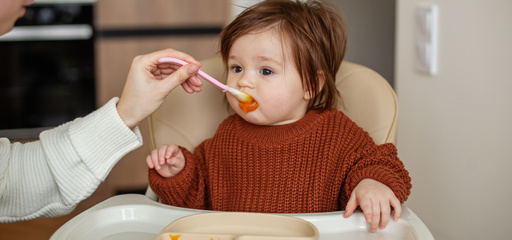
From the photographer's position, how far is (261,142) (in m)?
1.20

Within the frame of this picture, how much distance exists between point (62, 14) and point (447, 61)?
1.91m

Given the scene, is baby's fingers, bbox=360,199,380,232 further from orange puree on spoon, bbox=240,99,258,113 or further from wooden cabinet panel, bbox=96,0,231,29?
wooden cabinet panel, bbox=96,0,231,29

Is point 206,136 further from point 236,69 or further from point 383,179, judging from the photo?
point 383,179

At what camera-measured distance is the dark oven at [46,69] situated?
2725mm

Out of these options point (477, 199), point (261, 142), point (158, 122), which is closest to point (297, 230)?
point (261, 142)

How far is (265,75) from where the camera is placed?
118 centimetres

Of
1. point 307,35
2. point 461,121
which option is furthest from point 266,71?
point 461,121

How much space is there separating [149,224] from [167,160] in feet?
0.52

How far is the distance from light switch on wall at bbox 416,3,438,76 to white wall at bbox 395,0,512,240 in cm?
2

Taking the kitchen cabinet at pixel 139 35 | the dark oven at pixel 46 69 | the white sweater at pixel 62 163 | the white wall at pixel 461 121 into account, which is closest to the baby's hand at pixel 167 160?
the white sweater at pixel 62 163

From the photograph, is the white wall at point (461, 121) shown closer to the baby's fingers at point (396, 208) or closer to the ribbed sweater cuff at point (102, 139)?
the baby's fingers at point (396, 208)

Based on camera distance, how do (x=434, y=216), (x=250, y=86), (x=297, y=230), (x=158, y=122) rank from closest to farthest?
(x=297, y=230)
(x=250, y=86)
(x=158, y=122)
(x=434, y=216)

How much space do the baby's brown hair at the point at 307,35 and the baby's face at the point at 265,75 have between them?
0.7 inches

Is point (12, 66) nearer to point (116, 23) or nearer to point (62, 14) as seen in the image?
point (62, 14)
